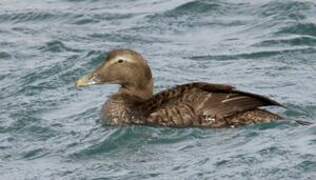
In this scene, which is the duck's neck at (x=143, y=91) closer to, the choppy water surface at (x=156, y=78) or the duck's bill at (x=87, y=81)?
the duck's bill at (x=87, y=81)

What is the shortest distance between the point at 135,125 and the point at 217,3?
21.0ft

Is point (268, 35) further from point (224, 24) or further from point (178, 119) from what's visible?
point (178, 119)

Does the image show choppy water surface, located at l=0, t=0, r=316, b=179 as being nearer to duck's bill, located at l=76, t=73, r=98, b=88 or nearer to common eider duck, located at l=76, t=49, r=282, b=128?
common eider duck, located at l=76, t=49, r=282, b=128

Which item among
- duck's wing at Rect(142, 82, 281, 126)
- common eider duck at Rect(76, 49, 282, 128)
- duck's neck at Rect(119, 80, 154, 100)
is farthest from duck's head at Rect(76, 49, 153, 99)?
duck's wing at Rect(142, 82, 281, 126)

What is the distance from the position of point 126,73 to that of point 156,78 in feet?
6.89

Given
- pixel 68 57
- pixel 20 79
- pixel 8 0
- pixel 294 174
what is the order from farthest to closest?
pixel 8 0
pixel 68 57
pixel 20 79
pixel 294 174

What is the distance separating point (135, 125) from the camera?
13.8m

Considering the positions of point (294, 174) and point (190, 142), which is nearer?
point (294, 174)

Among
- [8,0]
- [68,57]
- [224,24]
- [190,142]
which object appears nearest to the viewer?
[190,142]

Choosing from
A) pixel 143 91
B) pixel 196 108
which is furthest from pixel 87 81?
pixel 196 108

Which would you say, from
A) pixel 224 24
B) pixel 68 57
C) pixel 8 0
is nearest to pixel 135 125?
pixel 68 57

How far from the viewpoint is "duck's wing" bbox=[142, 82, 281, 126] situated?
13523 mm

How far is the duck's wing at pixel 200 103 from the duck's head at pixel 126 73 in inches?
27.6

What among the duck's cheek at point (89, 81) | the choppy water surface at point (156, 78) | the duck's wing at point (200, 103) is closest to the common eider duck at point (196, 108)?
the duck's wing at point (200, 103)
